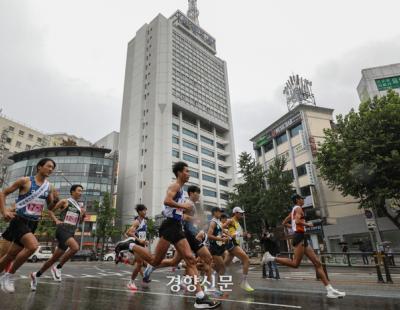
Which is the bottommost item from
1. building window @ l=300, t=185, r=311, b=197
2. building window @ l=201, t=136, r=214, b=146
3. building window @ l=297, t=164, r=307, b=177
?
building window @ l=300, t=185, r=311, b=197

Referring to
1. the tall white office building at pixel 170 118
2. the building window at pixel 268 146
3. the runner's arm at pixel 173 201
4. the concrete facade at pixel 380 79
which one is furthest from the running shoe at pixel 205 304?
the tall white office building at pixel 170 118

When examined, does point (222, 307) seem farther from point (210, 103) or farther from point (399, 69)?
point (210, 103)

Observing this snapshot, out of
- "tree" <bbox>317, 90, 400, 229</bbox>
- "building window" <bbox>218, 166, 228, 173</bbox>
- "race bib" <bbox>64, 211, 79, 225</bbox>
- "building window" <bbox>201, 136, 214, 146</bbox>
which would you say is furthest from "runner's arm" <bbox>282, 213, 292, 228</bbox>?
"building window" <bbox>218, 166, 228, 173</bbox>

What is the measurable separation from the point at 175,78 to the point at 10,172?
44844 millimetres

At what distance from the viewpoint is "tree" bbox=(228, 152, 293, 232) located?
1172 inches

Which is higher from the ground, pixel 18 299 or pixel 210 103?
pixel 210 103

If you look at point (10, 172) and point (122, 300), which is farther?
point (10, 172)

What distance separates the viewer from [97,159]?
2530 inches

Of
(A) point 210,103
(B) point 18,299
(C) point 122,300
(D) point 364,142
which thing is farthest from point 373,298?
(A) point 210,103

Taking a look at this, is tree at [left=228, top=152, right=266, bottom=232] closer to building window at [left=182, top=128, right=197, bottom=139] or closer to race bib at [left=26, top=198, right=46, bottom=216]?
race bib at [left=26, top=198, right=46, bottom=216]

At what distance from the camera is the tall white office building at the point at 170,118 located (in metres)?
64.8

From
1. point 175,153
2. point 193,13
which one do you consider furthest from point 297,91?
point 193,13

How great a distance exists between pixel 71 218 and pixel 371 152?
19.8m

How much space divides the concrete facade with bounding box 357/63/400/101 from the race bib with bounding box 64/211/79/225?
36.1 meters
